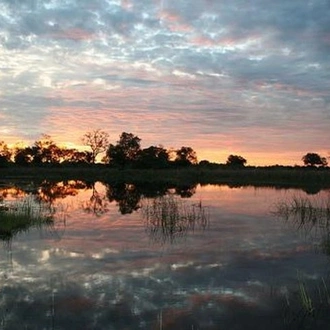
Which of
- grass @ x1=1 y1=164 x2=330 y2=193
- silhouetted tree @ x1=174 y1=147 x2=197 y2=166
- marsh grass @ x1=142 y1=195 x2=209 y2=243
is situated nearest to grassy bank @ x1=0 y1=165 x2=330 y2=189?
grass @ x1=1 y1=164 x2=330 y2=193

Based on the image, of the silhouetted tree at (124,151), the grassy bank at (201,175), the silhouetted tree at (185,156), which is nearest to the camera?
the grassy bank at (201,175)

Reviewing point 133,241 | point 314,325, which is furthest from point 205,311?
point 133,241

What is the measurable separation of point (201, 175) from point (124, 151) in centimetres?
2851

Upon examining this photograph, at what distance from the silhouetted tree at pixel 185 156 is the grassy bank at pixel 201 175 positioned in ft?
59.8

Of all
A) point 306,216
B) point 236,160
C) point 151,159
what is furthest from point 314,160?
point 306,216

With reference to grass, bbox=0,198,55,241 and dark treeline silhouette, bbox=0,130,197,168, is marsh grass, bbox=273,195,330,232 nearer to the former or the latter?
grass, bbox=0,198,55,241

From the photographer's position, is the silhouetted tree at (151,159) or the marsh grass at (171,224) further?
the silhouetted tree at (151,159)

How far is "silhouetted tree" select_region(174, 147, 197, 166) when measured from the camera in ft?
355

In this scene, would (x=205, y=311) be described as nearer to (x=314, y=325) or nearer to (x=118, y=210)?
(x=314, y=325)

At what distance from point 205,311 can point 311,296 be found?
98.6 inches

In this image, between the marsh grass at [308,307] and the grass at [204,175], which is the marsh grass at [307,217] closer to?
the marsh grass at [308,307]

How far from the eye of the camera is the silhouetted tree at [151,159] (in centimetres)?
9444

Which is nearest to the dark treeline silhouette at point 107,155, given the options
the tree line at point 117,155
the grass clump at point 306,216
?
the tree line at point 117,155

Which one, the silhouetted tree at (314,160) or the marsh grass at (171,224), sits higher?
the silhouetted tree at (314,160)
